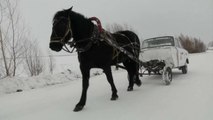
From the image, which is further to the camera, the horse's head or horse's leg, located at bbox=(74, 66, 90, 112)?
horse's leg, located at bbox=(74, 66, 90, 112)

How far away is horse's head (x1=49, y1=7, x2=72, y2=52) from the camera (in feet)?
13.3

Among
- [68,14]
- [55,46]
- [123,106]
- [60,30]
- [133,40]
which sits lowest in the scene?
[123,106]

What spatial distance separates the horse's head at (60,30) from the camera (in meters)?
4.06

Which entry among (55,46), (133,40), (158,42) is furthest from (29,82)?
(158,42)

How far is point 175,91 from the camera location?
5711 mm

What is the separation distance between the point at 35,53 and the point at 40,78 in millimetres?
4553

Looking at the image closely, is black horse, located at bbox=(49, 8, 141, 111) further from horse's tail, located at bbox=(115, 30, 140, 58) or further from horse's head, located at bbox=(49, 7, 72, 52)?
horse's tail, located at bbox=(115, 30, 140, 58)

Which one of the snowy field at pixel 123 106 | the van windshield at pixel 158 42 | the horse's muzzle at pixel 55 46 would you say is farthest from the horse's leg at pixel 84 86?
the van windshield at pixel 158 42

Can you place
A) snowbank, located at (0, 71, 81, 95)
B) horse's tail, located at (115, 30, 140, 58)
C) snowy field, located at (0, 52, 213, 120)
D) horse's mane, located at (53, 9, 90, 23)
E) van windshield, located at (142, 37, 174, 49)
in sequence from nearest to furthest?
1. snowy field, located at (0, 52, 213, 120)
2. horse's mane, located at (53, 9, 90, 23)
3. horse's tail, located at (115, 30, 140, 58)
4. snowbank, located at (0, 71, 81, 95)
5. van windshield, located at (142, 37, 174, 49)

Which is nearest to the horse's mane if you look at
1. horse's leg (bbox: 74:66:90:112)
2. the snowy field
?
horse's leg (bbox: 74:66:90:112)

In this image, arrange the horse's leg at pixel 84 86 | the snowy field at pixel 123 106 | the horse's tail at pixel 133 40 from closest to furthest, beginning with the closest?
the snowy field at pixel 123 106 < the horse's leg at pixel 84 86 < the horse's tail at pixel 133 40

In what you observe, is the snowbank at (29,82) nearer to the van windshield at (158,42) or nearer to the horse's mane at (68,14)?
the van windshield at (158,42)

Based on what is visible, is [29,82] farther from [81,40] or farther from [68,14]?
[68,14]

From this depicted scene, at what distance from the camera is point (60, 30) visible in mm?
4105
